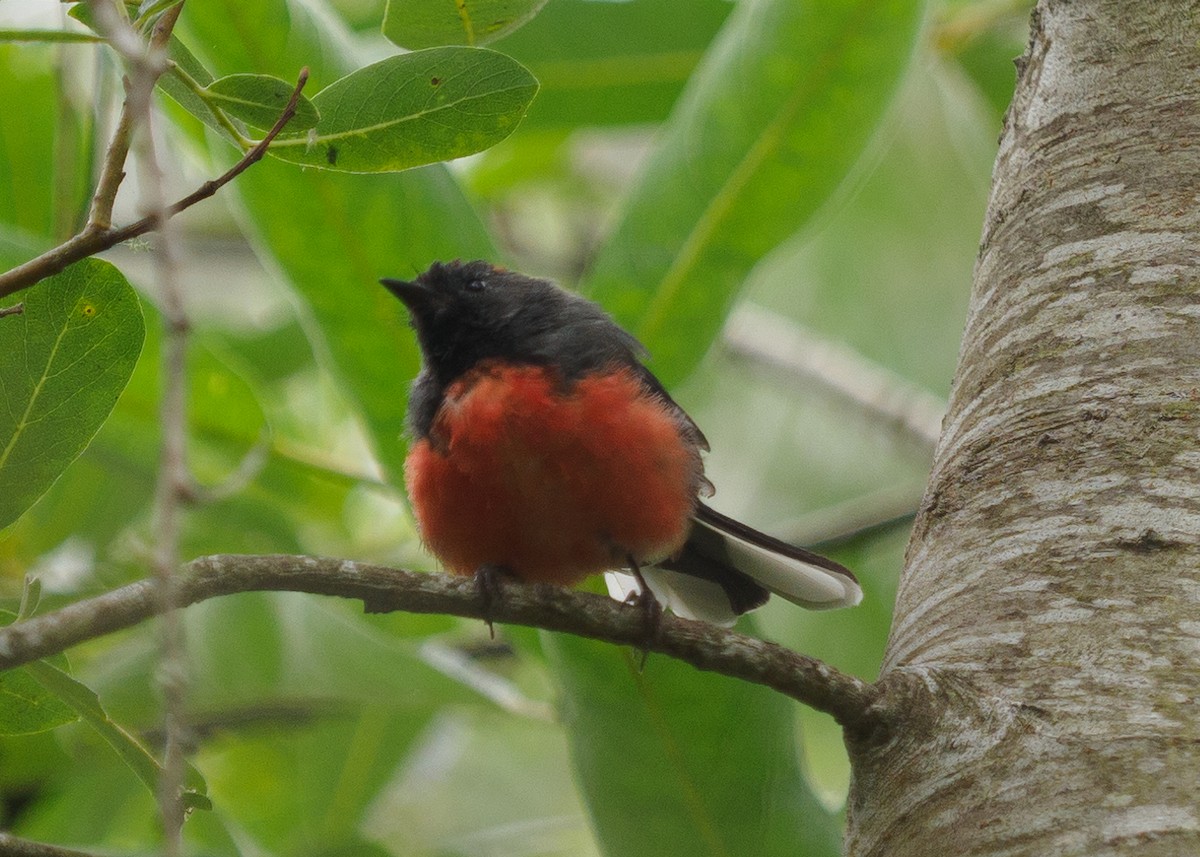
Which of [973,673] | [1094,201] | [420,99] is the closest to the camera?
[420,99]

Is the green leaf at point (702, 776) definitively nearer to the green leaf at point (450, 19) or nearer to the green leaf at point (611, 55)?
the green leaf at point (450, 19)

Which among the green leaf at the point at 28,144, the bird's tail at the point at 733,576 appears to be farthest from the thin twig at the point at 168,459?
the green leaf at the point at 28,144

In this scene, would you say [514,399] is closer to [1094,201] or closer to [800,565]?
[800,565]

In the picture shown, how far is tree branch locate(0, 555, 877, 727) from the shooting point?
84.8 inches

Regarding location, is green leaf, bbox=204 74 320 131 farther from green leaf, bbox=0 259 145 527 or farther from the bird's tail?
the bird's tail

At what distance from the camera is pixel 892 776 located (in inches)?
98.1

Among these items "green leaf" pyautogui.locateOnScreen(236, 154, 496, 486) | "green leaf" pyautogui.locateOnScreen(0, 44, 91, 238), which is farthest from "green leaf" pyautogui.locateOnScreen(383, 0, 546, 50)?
"green leaf" pyautogui.locateOnScreen(0, 44, 91, 238)

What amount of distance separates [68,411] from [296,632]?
102 inches

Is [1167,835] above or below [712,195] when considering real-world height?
below

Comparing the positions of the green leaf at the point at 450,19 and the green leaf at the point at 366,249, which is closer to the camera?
the green leaf at the point at 450,19

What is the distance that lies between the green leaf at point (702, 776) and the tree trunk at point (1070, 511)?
0.76m

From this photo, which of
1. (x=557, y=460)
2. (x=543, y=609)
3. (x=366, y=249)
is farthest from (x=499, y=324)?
(x=543, y=609)

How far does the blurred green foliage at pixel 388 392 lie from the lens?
349cm

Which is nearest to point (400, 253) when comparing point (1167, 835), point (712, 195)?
point (712, 195)
